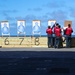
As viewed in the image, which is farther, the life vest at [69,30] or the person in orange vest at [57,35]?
the life vest at [69,30]

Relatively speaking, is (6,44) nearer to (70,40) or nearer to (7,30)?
(7,30)

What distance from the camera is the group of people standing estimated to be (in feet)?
102

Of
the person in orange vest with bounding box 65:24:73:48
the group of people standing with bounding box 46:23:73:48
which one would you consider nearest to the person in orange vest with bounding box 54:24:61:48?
the group of people standing with bounding box 46:23:73:48

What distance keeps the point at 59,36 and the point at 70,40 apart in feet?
3.28

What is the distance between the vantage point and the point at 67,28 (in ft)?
103

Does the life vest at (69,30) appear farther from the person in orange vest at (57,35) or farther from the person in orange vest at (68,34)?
the person in orange vest at (57,35)

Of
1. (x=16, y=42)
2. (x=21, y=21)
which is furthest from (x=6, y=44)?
(x=21, y=21)

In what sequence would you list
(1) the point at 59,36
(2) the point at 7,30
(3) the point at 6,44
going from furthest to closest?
(2) the point at 7,30 → (3) the point at 6,44 → (1) the point at 59,36

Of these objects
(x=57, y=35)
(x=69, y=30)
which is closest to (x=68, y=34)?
(x=69, y=30)

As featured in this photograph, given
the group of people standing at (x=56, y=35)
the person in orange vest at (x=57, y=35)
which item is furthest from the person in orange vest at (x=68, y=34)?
the person in orange vest at (x=57, y=35)

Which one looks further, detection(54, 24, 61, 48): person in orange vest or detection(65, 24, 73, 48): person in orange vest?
detection(65, 24, 73, 48): person in orange vest

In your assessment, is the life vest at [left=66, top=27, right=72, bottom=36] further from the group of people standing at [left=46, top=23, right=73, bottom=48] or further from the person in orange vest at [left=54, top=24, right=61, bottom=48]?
the person in orange vest at [left=54, top=24, right=61, bottom=48]

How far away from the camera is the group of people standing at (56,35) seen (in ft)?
102

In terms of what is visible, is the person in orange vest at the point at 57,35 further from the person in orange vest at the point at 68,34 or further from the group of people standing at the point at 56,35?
the person in orange vest at the point at 68,34
